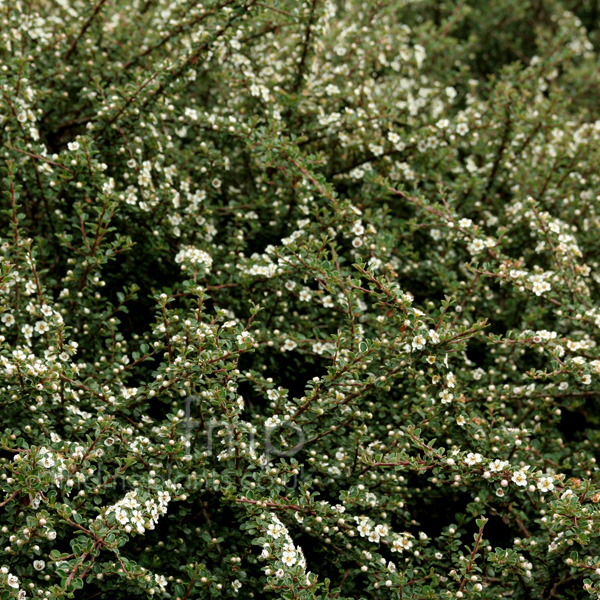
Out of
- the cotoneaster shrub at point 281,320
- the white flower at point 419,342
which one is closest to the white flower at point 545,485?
the cotoneaster shrub at point 281,320

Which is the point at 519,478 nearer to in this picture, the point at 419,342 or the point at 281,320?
the point at 419,342

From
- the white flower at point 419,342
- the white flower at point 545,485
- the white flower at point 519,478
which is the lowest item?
the white flower at point 519,478

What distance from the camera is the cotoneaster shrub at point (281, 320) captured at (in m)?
2.74

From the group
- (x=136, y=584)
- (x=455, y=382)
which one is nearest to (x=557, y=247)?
(x=455, y=382)

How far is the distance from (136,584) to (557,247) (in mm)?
2362

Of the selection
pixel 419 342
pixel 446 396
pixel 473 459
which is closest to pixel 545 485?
pixel 473 459

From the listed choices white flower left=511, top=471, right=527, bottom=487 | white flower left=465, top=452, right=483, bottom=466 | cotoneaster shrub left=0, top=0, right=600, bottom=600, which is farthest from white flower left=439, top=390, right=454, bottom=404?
white flower left=511, top=471, right=527, bottom=487

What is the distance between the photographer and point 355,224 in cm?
347

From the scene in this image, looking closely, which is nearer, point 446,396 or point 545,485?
point 545,485

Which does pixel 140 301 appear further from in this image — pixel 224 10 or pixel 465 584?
pixel 465 584

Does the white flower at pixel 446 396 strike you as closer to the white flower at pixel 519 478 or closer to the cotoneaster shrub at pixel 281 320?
the cotoneaster shrub at pixel 281 320

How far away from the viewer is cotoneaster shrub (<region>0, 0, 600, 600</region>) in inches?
108

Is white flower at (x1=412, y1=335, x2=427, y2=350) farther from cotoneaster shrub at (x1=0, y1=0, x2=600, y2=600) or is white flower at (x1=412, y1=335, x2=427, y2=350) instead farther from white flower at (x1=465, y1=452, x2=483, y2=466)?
white flower at (x1=465, y1=452, x2=483, y2=466)

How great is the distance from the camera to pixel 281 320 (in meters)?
3.40
